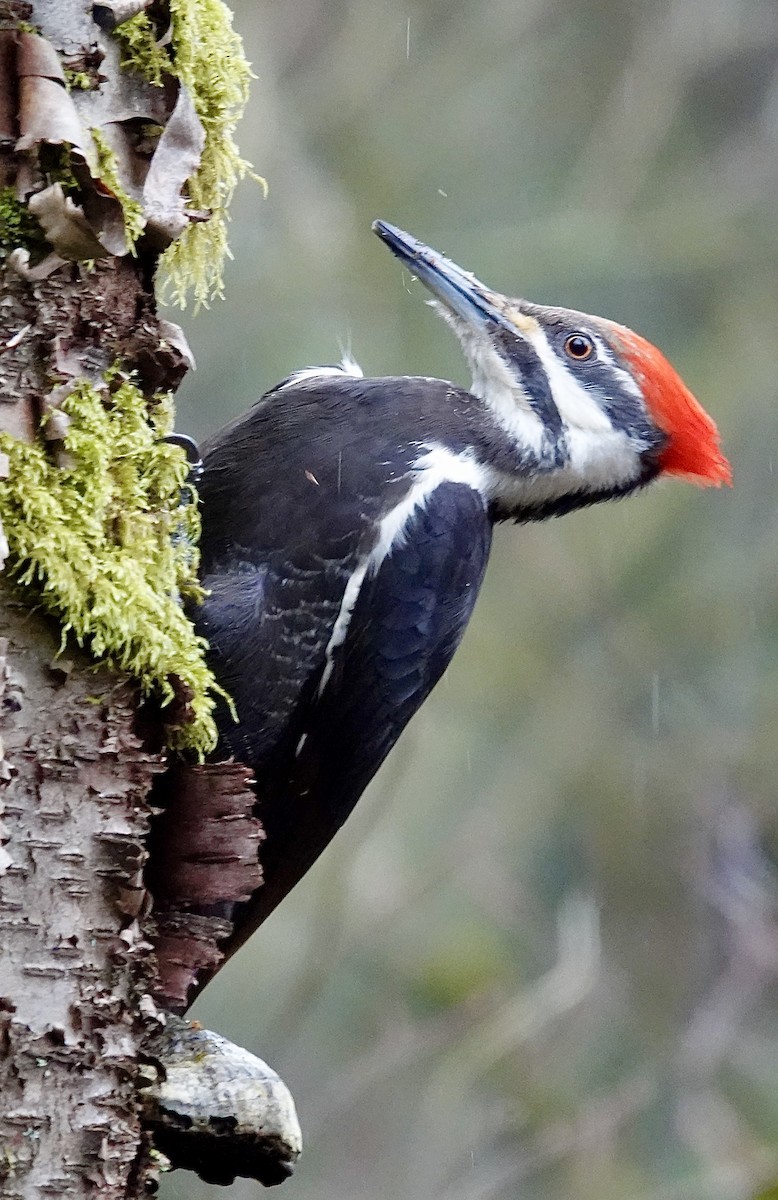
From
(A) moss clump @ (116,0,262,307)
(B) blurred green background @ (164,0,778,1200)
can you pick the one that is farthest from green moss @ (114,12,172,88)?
(B) blurred green background @ (164,0,778,1200)

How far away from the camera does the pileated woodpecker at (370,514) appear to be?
9.04ft

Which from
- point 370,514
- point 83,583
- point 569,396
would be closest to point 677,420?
point 569,396

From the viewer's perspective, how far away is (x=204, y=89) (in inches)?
84.1

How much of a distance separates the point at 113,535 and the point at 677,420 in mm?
1721

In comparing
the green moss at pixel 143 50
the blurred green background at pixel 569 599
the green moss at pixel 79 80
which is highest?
the green moss at pixel 143 50

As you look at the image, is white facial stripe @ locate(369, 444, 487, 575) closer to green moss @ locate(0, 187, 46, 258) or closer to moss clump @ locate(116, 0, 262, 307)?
moss clump @ locate(116, 0, 262, 307)

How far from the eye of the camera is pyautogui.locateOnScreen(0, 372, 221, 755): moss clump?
5.68ft

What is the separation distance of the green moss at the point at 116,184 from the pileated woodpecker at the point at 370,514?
36.0 inches

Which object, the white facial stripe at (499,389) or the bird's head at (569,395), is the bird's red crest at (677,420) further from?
the white facial stripe at (499,389)

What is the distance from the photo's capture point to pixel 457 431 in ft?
9.71

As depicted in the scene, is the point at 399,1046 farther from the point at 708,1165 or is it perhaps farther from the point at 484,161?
the point at 484,161

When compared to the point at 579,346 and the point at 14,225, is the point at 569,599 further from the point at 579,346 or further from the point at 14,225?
the point at 14,225

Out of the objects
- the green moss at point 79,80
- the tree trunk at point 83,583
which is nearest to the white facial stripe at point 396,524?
the tree trunk at point 83,583

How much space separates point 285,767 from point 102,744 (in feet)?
4.01
